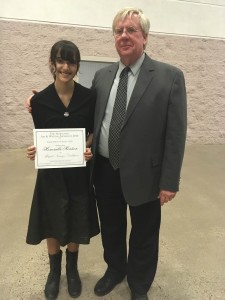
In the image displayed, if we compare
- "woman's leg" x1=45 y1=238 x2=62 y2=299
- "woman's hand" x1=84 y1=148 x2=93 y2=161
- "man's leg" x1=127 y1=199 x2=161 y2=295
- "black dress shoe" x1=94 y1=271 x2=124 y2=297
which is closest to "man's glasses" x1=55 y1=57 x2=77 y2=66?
"woman's hand" x1=84 y1=148 x2=93 y2=161

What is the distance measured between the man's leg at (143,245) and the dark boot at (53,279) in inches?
15.8

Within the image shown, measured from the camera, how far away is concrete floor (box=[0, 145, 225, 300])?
1.67 meters

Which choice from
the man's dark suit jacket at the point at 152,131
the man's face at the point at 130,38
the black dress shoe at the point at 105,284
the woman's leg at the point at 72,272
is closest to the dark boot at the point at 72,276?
the woman's leg at the point at 72,272

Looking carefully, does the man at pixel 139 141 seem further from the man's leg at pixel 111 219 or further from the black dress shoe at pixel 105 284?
the black dress shoe at pixel 105 284

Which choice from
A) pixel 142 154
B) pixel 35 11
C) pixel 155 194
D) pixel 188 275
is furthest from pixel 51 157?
pixel 35 11

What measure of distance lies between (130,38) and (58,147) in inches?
23.1

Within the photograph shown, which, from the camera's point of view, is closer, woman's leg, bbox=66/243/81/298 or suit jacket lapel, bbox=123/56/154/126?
suit jacket lapel, bbox=123/56/154/126

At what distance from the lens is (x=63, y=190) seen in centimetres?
140

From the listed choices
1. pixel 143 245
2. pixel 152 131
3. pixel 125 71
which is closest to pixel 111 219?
pixel 143 245

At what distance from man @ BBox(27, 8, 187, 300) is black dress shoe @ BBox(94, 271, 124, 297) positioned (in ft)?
0.52

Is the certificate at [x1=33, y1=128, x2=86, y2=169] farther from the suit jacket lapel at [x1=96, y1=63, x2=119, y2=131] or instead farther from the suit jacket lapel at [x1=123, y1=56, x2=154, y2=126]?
the suit jacket lapel at [x1=123, y1=56, x2=154, y2=126]

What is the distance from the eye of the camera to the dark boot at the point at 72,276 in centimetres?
160

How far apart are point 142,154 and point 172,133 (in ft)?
0.55

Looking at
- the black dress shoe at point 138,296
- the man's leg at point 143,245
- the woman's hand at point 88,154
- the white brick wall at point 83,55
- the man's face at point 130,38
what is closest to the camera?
the man's face at point 130,38
